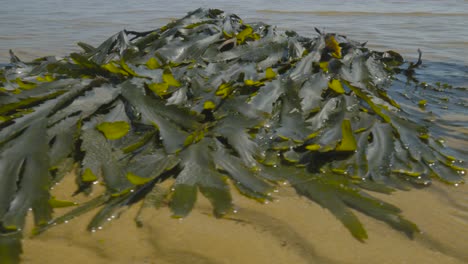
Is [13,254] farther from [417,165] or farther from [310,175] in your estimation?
[417,165]

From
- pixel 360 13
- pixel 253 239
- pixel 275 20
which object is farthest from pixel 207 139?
pixel 360 13

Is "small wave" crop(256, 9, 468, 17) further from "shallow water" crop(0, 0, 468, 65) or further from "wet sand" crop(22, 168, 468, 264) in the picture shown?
"wet sand" crop(22, 168, 468, 264)

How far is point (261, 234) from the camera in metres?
1.38

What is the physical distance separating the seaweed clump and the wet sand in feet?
0.14

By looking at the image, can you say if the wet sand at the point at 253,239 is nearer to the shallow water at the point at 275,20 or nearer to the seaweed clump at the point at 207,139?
the seaweed clump at the point at 207,139

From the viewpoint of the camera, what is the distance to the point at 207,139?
69.2 inches

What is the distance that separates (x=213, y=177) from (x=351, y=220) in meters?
0.49

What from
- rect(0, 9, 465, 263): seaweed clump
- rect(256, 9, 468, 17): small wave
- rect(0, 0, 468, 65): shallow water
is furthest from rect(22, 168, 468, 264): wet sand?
rect(256, 9, 468, 17): small wave

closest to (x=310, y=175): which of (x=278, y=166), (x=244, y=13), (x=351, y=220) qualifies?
(x=278, y=166)

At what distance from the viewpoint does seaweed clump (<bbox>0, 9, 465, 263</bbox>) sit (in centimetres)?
150

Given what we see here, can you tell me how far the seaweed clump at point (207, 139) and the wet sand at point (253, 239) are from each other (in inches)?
A: 1.7

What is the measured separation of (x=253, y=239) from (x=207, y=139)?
1.73 ft

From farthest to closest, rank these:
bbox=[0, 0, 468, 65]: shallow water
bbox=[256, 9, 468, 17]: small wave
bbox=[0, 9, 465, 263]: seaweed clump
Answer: bbox=[256, 9, 468, 17]: small wave → bbox=[0, 0, 468, 65]: shallow water → bbox=[0, 9, 465, 263]: seaweed clump

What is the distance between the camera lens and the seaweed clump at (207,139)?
1.50 m
